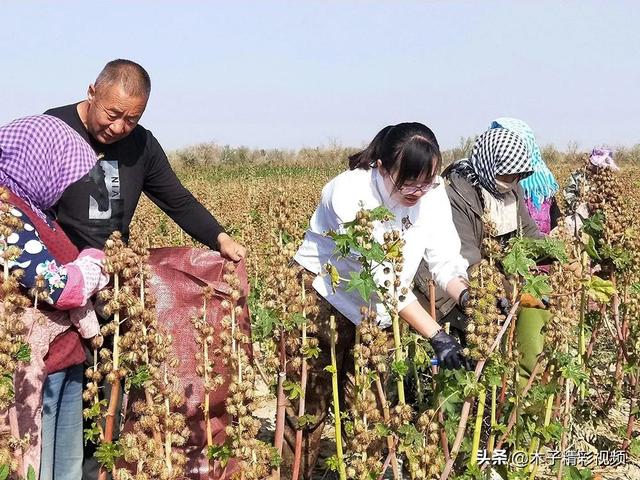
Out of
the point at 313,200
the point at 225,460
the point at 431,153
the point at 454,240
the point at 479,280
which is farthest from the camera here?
the point at 313,200

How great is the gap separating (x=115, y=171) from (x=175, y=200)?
14.5 inches

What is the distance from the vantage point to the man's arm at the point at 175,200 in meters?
3.17

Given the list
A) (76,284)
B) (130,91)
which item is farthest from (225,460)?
(130,91)

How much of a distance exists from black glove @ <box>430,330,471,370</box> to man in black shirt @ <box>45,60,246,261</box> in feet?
2.57

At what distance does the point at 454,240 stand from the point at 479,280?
598 millimetres

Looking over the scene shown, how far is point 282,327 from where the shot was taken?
253 cm

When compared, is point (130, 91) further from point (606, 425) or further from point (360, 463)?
point (606, 425)

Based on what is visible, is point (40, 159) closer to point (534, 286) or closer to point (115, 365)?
point (115, 365)

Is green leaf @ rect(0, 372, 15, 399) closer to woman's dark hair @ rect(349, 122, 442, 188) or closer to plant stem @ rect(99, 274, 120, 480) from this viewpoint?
plant stem @ rect(99, 274, 120, 480)

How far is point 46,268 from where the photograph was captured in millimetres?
2240

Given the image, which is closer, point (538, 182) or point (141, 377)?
point (141, 377)

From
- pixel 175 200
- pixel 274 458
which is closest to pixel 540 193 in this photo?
pixel 175 200

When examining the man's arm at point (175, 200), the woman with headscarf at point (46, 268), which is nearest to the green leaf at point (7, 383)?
the woman with headscarf at point (46, 268)

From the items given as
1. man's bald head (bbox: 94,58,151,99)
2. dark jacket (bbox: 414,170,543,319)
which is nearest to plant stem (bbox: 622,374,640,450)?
dark jacket (bbox: 414,170,543,319)
